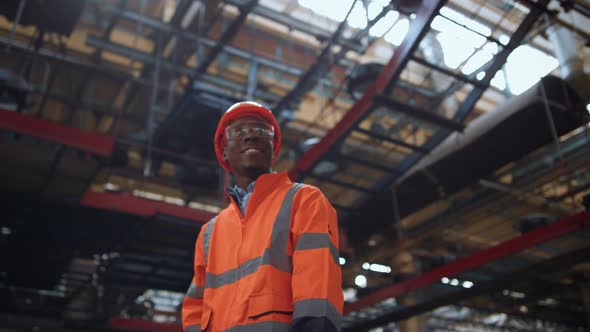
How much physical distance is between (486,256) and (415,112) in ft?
7.05

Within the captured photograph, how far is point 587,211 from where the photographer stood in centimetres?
628

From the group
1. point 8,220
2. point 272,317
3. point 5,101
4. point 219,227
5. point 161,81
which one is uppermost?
point 161,81

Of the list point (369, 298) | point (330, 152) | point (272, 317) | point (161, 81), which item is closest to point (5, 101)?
point (161, 81)

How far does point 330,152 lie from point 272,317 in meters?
6.30

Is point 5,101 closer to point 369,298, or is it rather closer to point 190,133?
point 190,133

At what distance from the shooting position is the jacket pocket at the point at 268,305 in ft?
7.81

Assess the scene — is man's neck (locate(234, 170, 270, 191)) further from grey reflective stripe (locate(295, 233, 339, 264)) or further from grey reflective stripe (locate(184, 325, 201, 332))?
grey reflective stripe (locate(184, 325, 201, 332))

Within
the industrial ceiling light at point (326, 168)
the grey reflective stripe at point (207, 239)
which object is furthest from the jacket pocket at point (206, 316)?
the industrial ceiling light at point (326, 168)

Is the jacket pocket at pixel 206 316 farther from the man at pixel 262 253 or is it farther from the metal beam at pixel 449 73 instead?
the metal beam at pixel 449 73

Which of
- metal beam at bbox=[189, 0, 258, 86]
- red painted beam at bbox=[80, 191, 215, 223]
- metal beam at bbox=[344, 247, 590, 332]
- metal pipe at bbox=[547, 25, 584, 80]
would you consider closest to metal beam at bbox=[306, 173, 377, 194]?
red painted beam at bbox=[80, 191, 215, 223]

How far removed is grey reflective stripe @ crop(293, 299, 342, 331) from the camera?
225 cm

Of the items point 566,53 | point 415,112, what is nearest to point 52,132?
point 415,112

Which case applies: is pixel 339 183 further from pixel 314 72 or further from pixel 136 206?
pixel 136 206

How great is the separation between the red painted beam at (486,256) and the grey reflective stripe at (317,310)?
5020 millimetres
